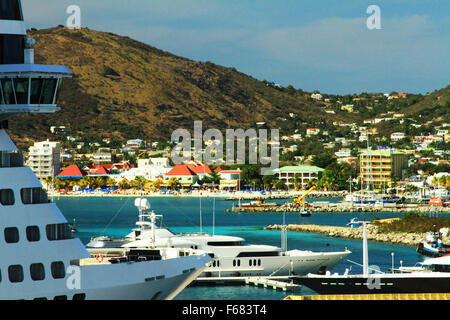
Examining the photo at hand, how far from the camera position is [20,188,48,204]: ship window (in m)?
19.7

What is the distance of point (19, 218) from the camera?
19.4 m

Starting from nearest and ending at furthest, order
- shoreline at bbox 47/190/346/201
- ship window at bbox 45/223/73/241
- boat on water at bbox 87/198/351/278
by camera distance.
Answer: ship window at bbox 45/223/73/241 → boat on water at bbox 87/198/351/278 → shoreline at bbox 47/190/346/201

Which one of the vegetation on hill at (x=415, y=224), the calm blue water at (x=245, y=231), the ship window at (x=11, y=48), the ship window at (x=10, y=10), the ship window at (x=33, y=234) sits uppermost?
the ship window at (x=10, y=10)

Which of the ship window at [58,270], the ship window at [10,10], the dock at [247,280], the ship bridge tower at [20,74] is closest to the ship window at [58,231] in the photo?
the ship window at [58,270]

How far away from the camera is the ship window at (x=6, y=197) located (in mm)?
19359

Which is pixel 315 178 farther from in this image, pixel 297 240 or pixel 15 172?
pixel 15 172

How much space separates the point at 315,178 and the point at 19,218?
171 m

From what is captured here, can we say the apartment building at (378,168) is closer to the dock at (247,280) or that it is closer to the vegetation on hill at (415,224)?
the vegetation on hill at (415,224)

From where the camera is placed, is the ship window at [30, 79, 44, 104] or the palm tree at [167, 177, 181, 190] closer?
the ship window at [30, 79, 44, 104]

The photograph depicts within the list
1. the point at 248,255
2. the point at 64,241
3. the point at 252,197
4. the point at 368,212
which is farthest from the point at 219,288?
the point at 252,197

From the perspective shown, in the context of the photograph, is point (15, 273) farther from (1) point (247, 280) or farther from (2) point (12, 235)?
(1) point (247, 280)

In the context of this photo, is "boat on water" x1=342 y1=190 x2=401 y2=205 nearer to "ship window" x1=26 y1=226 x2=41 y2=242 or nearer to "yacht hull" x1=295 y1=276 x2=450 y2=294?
"yacht hull" x1=295 y1=276 x2=450 y2=294

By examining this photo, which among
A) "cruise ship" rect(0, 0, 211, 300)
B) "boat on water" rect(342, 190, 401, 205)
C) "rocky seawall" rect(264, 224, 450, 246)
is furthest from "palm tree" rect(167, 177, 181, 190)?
"cruise ship" rect(0, 0, 211, 300)

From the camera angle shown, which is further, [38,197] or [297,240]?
[297,240]
